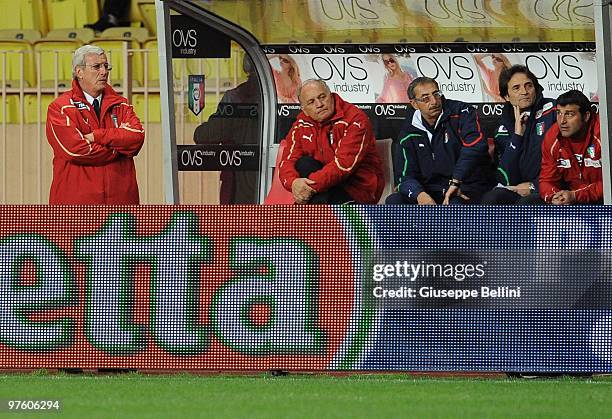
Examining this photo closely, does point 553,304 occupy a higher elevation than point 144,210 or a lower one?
lower

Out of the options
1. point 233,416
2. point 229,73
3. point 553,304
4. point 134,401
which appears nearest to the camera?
point 233,416

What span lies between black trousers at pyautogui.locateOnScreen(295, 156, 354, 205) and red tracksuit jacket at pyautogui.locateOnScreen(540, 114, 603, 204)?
56.3 inches

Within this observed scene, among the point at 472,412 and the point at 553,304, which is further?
the point at 553,304

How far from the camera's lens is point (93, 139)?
11516mm

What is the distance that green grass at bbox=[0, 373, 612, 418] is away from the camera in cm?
781

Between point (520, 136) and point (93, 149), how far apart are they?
3.19 m

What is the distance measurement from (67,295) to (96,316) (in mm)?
231

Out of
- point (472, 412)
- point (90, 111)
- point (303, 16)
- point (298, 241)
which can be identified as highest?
point (303, 16)

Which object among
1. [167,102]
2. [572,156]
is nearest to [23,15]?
[167,102]

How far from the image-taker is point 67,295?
9.96 metres

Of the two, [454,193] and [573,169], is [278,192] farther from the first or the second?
[573,169]

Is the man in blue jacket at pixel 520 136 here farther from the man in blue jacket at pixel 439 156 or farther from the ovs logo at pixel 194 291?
the ovs logo at pixel 194 291

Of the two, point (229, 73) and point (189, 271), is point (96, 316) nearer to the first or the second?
point (189, 271)

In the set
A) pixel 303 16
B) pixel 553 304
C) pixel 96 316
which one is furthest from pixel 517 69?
pixel 96 316
